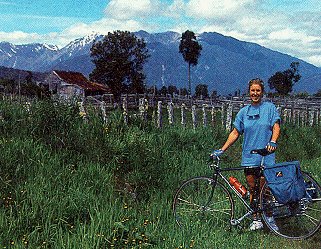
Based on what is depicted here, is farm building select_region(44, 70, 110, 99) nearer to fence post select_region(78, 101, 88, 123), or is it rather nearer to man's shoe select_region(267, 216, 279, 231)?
fence post select_region(78, 101, 88, 123)

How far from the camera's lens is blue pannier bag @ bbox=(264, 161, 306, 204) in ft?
18.5

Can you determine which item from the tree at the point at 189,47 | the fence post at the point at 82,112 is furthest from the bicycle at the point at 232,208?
the tree at the point at 189,47

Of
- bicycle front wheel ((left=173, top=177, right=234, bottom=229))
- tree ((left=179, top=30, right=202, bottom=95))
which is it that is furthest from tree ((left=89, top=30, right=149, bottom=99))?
bicycle front wheel ((left=173, top=177, right=234, bottom=229))

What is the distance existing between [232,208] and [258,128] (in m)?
1.12

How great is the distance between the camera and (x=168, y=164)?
333 inches

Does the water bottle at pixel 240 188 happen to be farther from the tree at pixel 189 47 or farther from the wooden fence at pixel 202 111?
the tree at pixel 189 47

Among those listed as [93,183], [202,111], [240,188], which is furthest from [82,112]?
[202,111]

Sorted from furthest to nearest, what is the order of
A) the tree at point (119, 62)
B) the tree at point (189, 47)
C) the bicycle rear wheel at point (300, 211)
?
the tree at point (189, 47), the tree at point (119, 62), the bicycle rear wheel at point (300, 211)

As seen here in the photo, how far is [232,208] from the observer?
6070mm

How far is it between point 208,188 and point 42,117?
3590 mm

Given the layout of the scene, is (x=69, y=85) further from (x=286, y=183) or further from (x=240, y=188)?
(x=286, y=183)

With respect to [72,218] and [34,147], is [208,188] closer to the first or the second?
[72,218]

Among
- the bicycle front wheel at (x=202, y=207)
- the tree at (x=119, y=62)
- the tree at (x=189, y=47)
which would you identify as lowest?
the bicycle front wheel at (x=202, y=207)

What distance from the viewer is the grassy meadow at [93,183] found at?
5.18m
